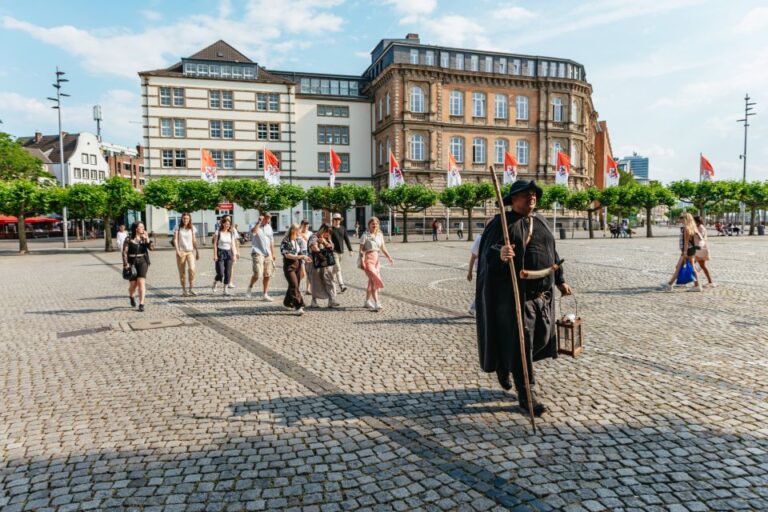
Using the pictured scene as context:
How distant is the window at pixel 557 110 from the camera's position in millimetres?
55656

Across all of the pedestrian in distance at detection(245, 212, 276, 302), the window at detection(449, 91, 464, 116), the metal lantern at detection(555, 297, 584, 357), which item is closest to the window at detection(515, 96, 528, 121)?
the window at detection(449, 91, 464, 116)

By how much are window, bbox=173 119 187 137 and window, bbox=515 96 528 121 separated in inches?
1286

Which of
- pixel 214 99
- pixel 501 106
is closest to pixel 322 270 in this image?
pixel 214 99

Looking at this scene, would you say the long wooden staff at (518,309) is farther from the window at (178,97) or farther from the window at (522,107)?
the window at (522,107)

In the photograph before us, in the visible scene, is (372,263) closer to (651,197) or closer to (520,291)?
(520,291)

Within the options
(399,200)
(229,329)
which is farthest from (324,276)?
(399,200)

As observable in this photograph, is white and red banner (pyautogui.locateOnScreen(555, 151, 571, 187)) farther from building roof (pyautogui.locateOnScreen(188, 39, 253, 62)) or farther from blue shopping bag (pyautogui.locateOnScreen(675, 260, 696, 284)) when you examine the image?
building roof (pyautogui.locateOnScreen(188, 39, 253, 62))

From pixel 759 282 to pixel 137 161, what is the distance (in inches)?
4037

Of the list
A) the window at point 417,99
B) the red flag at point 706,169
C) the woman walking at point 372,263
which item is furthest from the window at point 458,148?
the woman walking at point 372,263

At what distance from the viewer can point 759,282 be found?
559 inches

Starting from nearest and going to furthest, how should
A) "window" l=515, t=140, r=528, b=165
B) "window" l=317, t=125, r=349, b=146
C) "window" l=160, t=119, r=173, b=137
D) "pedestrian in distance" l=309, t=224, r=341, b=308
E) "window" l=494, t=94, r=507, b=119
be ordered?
"pedestrian in distance" l=309, t=224, r=341, b=308, "window" l=160, t=119, r=173, b=137, "window" l=494, t=94, r=507, b=119, "window" l=515, t=140, r=528, b=165, "window" l=317, t=125, r=349, b=146

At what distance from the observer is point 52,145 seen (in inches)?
3223

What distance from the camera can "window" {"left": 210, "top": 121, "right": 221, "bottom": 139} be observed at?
52.2 metres

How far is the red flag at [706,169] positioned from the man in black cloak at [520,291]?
4805 centimetres
